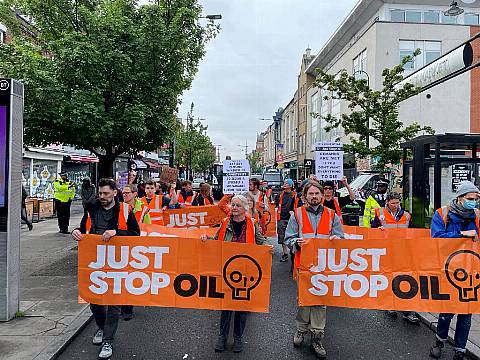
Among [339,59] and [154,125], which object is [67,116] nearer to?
[154,125]

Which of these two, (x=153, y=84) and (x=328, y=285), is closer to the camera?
(x=328, y=285)

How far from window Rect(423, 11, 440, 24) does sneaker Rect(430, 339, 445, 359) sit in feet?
114

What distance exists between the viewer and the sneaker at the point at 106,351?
4930 millimetres

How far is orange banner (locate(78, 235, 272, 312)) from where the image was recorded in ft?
17.4

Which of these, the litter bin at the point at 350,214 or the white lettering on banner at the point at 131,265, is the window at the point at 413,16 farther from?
the white lettering on banner at the point at 131,265

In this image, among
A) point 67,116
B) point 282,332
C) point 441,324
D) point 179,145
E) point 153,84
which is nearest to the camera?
point 441,324

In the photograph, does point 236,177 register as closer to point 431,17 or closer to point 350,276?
point 350,276

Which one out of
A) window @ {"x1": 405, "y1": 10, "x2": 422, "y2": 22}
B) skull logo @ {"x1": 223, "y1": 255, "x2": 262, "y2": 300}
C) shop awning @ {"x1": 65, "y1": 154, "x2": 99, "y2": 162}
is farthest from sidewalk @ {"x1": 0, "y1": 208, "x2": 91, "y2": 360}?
window @ {"x1": 405, "y1": 10, "x2": 422, "y2": 22}

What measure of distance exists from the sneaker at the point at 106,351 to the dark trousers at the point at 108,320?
5cm

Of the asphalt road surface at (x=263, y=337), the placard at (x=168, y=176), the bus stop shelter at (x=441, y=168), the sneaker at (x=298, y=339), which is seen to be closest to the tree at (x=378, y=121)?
the bus stop shelter at (x=441, y=168)

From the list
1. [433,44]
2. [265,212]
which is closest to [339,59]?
[433,44]

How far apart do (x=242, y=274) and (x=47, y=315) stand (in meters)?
2.79

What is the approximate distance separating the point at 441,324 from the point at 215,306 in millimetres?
2395

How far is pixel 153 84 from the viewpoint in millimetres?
11266
